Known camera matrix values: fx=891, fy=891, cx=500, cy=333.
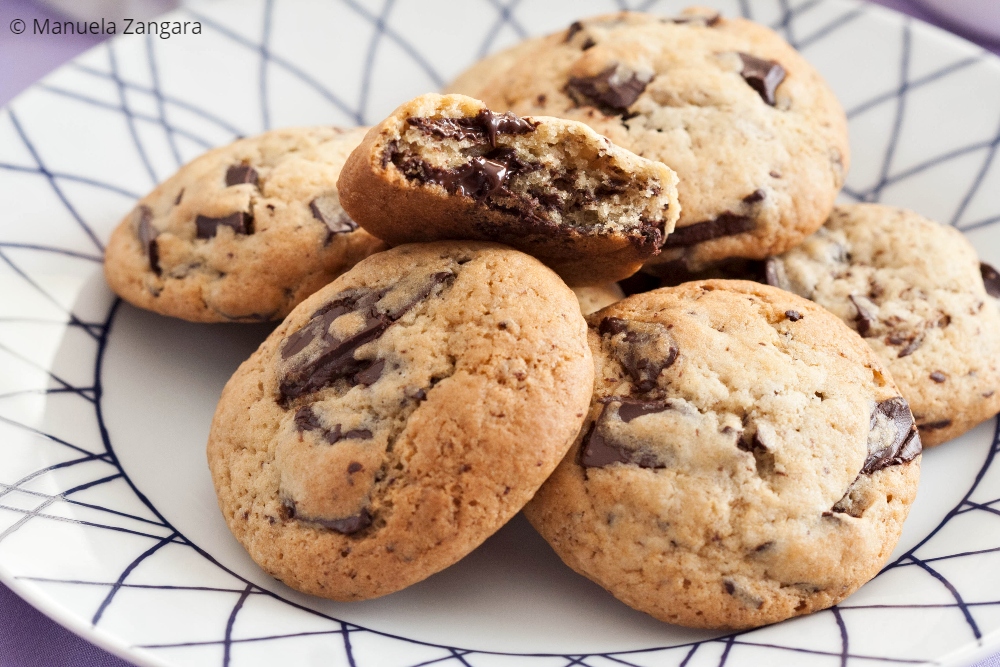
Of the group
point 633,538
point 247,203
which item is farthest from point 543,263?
point 247,203

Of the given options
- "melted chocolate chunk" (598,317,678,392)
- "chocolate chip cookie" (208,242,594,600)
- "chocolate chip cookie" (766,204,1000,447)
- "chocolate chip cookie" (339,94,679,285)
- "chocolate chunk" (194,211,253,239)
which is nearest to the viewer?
"chocolate chip cookie" (208,242,594,600)

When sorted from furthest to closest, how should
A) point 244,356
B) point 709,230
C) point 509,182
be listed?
point 244,356, point 709,230, point 509,182

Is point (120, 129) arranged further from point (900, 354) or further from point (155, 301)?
point (900, 354)

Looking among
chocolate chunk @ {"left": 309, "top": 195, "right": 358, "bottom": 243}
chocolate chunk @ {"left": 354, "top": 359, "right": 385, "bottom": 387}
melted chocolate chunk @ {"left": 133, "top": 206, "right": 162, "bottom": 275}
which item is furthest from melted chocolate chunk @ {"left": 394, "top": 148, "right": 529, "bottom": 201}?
melted chocolate chunk @ {"left": 133, "top": 206, "right": 162, "bottom": 275}

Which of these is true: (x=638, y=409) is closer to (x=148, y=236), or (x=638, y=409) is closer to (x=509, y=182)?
(x=509, y=182)

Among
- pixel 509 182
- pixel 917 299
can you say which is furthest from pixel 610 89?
pixel 917 299

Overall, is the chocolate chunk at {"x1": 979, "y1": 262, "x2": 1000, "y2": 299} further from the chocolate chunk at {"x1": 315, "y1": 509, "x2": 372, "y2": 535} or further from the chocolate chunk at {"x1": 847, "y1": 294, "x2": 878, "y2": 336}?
the chocolate chunk at {"x1": 315, "y1": 509, "x2": 372, "y2": 535}

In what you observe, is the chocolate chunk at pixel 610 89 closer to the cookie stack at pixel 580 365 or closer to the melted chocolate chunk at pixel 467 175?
the cookie stack at pixel 580 365
